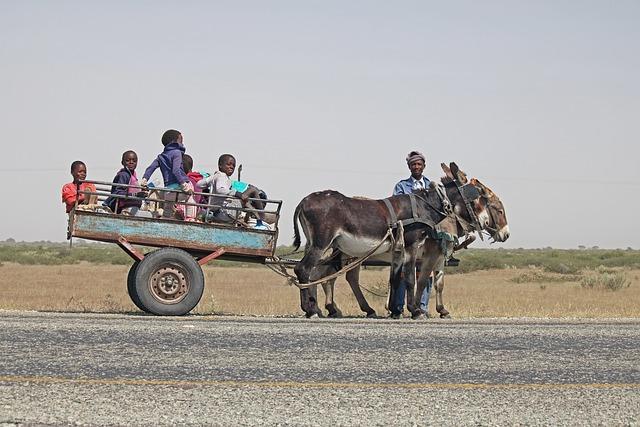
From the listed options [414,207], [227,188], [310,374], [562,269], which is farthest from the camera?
[562,269]

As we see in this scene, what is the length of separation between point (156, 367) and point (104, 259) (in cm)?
6596

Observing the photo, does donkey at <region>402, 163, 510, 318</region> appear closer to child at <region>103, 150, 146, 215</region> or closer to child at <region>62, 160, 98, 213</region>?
child at <region>103, 150, 146, 215</region>

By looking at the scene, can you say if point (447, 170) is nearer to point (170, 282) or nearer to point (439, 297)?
point (439, 297)

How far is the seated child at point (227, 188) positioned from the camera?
1476 centimetres

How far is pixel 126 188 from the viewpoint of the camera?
48.0ft

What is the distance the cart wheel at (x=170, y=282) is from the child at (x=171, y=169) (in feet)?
2.12

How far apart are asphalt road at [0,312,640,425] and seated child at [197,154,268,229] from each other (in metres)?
2.81

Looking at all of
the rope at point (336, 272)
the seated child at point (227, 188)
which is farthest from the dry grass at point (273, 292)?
the seated child at point (227, 188)

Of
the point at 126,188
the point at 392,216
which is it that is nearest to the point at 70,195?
the point at 126,188

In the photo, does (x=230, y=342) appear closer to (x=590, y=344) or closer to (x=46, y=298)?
(x=590, y=344)

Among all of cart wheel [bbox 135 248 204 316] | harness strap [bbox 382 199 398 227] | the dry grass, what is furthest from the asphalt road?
the dry grass

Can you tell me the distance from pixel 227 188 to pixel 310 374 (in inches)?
Answer: 266

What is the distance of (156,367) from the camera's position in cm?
845

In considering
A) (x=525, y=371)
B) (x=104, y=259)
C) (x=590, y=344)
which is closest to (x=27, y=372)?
(x=525, y=371)
